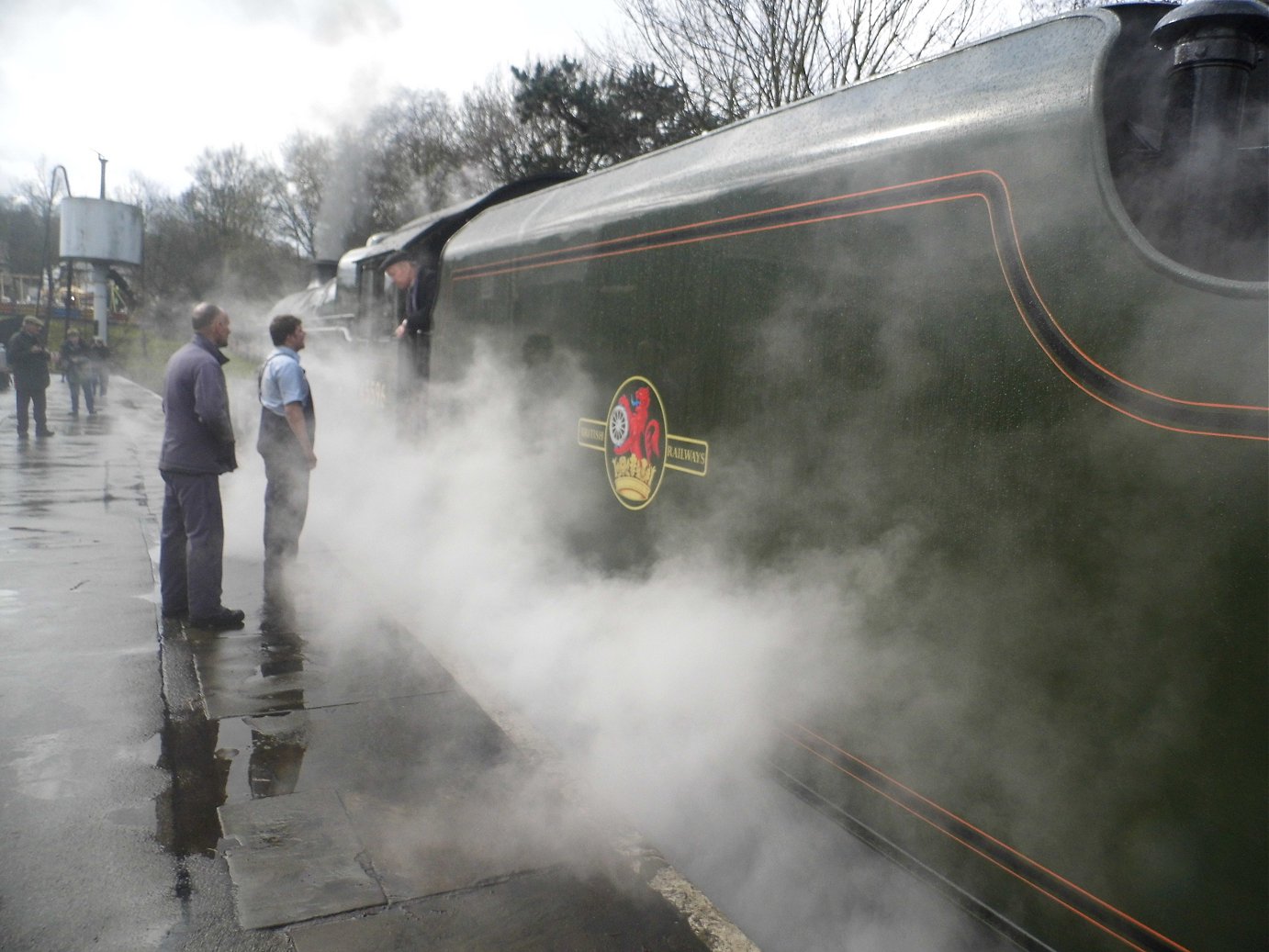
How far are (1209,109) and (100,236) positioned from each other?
32.6m

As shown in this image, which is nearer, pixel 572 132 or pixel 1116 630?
pixel 1116 630

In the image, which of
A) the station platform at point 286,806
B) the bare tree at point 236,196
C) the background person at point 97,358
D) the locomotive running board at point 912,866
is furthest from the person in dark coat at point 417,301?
the bare tree at point 236,196

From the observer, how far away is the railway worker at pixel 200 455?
178 inches

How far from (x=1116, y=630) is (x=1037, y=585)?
20 cm

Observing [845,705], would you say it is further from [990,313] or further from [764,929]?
[990,313]

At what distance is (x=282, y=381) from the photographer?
17.2 ft

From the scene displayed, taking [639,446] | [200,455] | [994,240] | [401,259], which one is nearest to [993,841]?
[994,240]

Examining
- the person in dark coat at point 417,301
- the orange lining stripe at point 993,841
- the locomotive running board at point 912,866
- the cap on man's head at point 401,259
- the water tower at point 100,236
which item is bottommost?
the locomotive running board at point 912,866

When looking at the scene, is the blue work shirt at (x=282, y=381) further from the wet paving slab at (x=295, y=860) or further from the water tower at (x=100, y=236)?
the water tower at (x=100, y=236)

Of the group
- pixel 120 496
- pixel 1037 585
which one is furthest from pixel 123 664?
pixel 120 496

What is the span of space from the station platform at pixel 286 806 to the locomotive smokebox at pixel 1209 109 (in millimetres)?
1966

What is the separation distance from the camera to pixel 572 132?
60.0 feet

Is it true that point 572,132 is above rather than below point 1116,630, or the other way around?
above

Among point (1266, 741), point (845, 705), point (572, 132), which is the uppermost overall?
point (572, 132)
